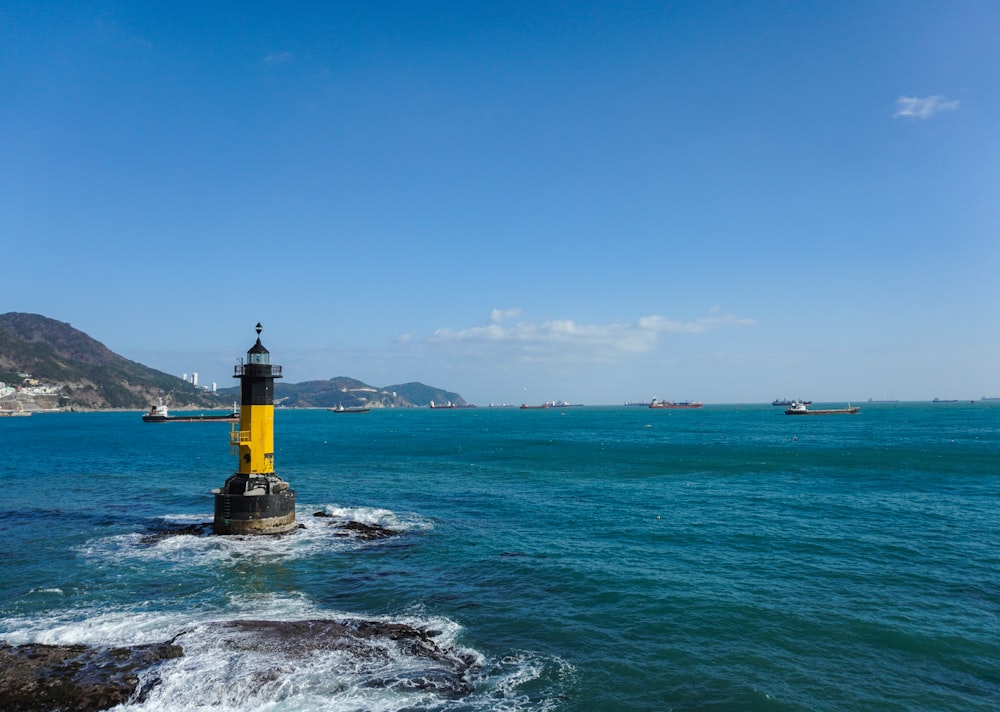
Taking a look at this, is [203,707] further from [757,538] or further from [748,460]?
[748,460]

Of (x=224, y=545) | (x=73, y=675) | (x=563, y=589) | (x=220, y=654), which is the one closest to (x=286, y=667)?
(x=220, y=654)

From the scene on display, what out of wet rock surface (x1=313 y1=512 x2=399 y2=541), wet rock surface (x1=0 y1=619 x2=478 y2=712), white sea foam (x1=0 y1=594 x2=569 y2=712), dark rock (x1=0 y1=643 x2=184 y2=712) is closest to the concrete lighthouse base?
wet rock surface (x1=313 y1=512 x2=399 y2=541)

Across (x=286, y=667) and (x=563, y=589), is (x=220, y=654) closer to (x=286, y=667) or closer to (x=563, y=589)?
(x=286, y=667)

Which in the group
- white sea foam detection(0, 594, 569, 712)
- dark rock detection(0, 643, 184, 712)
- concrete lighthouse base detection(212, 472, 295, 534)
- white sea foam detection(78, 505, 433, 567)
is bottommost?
white sea foam detection(78, 505, 433, 567)

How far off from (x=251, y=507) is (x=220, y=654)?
16.0m

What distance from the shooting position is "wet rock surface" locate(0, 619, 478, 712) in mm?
14062

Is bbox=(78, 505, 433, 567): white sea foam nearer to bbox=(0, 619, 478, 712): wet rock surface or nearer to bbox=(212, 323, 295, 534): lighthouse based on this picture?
bbox=(212, 323, 295, 534): lighthouse

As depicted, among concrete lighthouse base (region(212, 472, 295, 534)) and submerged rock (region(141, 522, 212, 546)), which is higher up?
concrete lighthouse base (region(212, 472, 295, 534))

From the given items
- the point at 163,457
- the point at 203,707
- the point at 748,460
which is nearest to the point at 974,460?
the point at 748,460

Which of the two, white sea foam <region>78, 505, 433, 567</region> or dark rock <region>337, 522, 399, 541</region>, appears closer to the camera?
white sea foam <region>78, 505, 433, 567</region>

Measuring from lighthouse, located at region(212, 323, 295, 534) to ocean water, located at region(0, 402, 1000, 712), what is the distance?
4.10ft

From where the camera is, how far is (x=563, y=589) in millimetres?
23016

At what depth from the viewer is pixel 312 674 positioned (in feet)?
50.5

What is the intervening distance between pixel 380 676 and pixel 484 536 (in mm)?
16704
